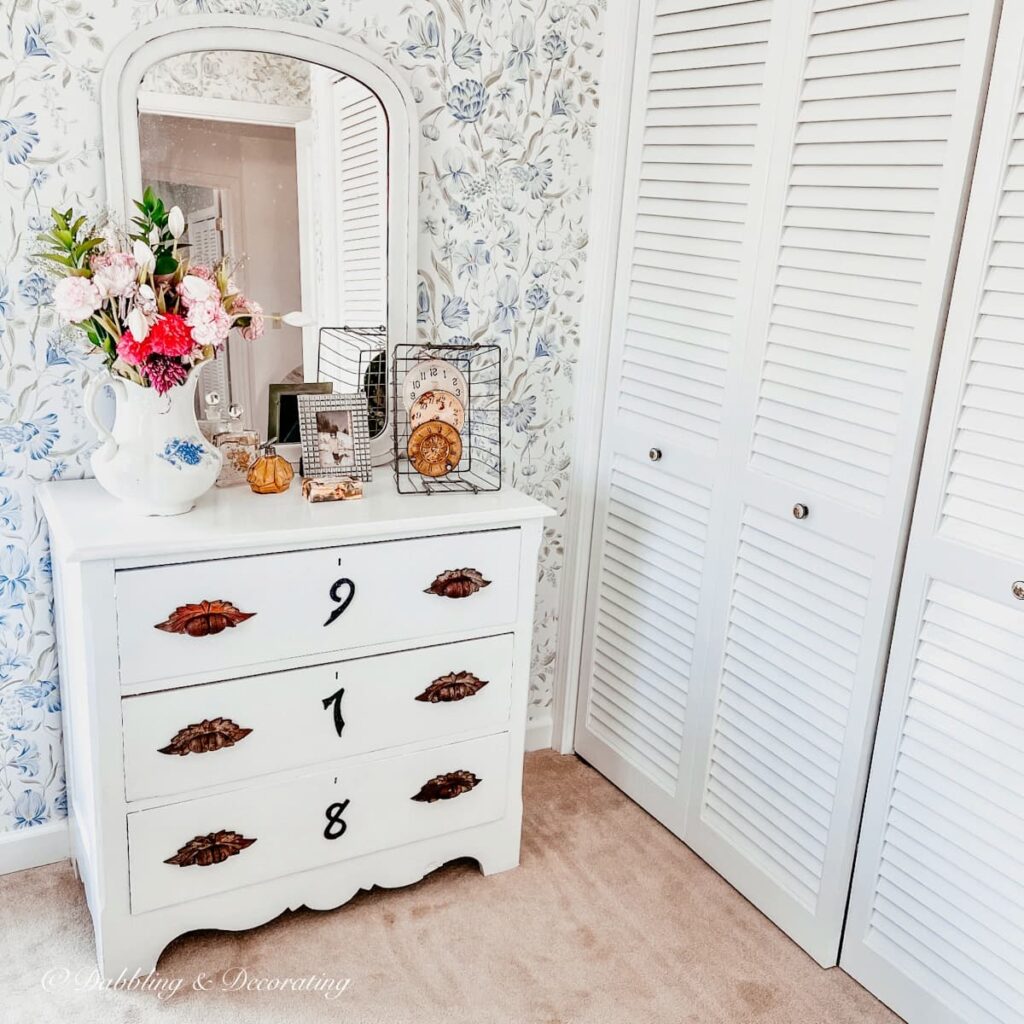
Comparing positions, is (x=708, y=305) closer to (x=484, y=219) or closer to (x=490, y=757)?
(x=484, y=219)

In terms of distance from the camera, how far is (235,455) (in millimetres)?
2037

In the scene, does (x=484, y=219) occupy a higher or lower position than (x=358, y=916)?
higher

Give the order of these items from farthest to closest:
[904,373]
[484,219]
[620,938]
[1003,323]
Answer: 1. [484,219]
2. [620,938]
3. [904,373]
4. [1003,323]

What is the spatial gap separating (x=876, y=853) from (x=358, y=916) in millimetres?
1042

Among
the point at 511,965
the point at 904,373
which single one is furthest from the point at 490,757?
the point at 904,373

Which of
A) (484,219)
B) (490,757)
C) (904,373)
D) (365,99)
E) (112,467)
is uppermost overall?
(365,99)

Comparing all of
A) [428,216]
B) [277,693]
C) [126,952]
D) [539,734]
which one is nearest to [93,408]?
[277,693]

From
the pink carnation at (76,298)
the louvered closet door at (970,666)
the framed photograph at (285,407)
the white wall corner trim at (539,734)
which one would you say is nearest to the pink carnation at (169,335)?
the pink carnation at (76,298)

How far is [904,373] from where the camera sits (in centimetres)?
174

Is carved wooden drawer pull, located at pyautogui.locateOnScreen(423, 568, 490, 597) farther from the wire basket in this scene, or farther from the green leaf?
the green leaf

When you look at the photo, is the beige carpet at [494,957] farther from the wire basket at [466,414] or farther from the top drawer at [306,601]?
the wire basket at [466,414]

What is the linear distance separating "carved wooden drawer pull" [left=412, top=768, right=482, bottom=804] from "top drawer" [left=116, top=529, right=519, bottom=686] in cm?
32

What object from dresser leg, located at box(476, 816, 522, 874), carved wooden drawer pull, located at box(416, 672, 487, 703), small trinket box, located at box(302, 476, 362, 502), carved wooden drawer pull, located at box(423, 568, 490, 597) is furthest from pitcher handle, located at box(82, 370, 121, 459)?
dresser leg, located at box(476, 816, 522, 874)

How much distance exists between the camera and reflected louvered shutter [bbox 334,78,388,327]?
2.07 m
